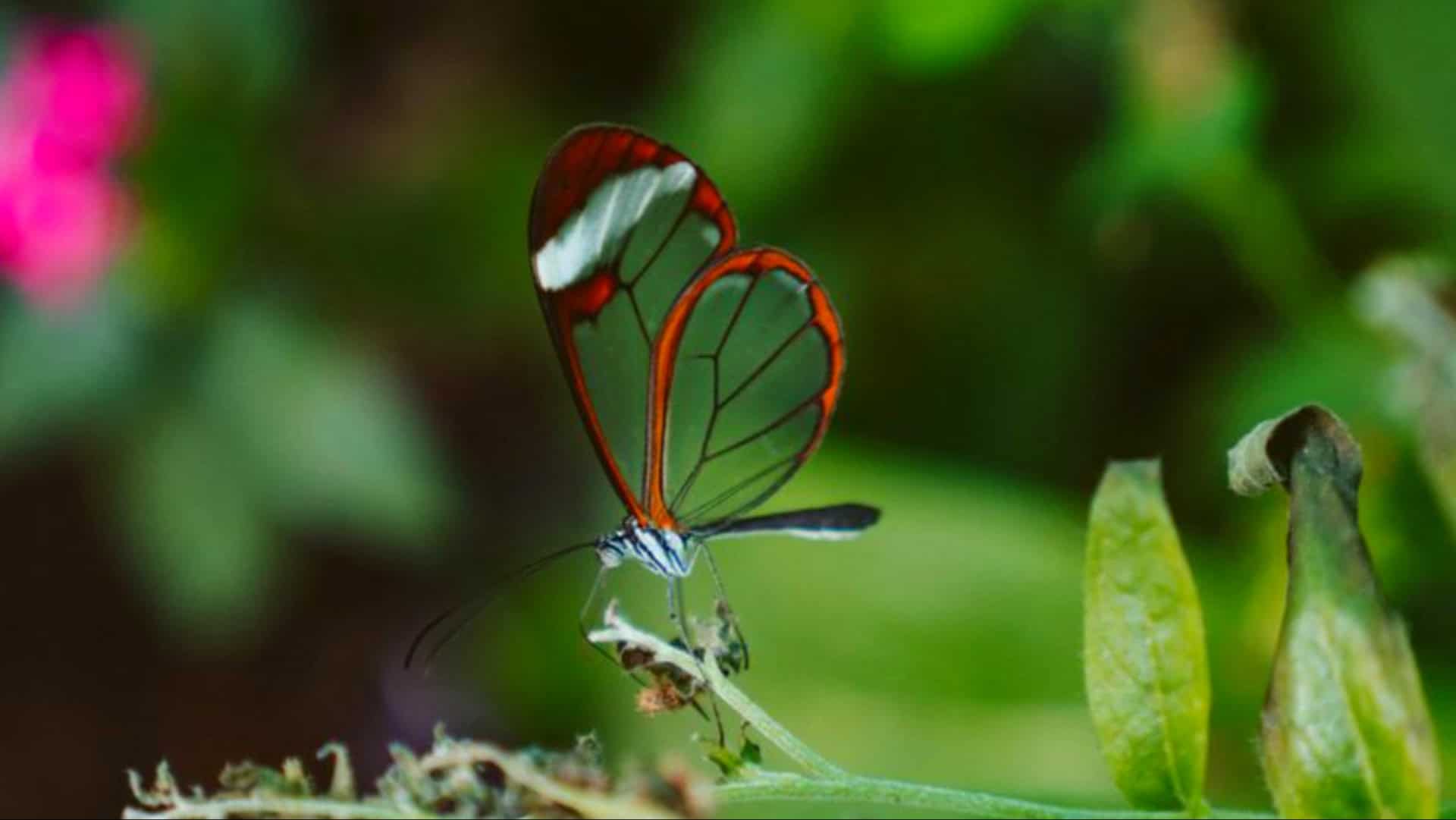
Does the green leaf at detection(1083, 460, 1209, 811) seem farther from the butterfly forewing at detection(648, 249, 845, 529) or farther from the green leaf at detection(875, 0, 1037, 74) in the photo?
the green leaf at detection(875, 0, 1037, 74)

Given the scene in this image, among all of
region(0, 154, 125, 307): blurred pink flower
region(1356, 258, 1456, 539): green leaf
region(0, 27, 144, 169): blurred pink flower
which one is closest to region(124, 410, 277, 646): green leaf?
region(0, 154, 125, 307): blurred pink flower

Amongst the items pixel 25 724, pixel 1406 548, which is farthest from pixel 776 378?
pixel 25 724

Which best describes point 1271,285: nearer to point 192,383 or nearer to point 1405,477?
point 1405,477

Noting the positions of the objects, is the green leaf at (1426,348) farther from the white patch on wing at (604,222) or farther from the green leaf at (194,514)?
the green leaf at (194,514)

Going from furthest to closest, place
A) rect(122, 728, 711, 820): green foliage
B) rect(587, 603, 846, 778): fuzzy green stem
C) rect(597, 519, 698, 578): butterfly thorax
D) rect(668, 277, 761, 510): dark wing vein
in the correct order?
rect(668, 277, 761, 510): dark wing vein
rect(597, 519, 698, 578): butterfly thorax
rect(587, 603, 846, 778): fuzzy green stem
rect(122, 728, 711, 820): green foliage

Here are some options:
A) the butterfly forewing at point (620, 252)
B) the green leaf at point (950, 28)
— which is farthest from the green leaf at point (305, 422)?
the butterfly forewing at point (620, 252)

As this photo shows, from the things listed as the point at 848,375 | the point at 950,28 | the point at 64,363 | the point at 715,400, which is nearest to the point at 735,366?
the point at 715,400
